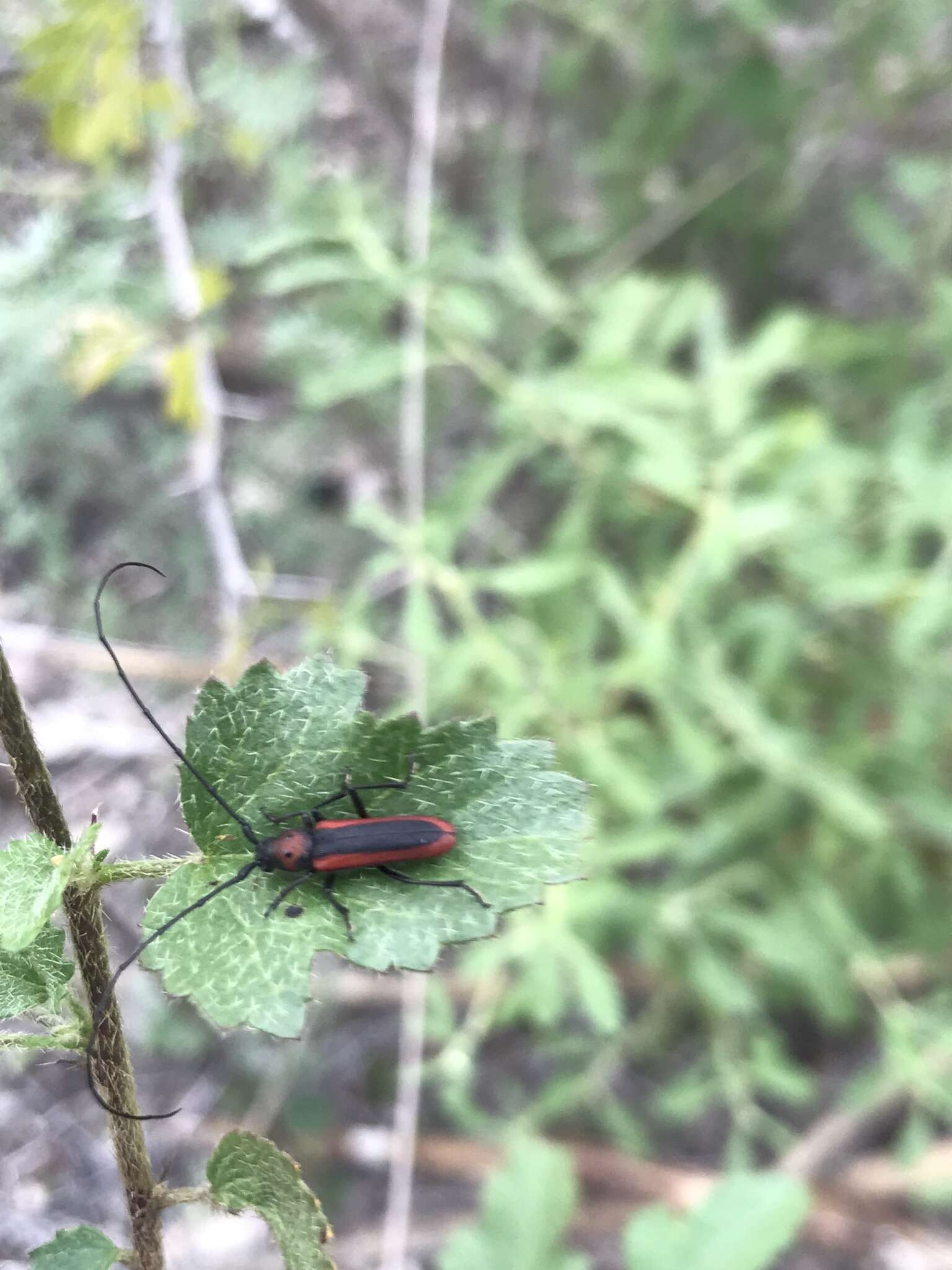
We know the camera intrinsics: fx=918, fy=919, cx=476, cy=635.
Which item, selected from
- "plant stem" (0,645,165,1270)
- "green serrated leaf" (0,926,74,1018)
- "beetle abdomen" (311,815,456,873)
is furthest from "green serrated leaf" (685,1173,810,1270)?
"green serrated leaf" (0,926,74,1018)

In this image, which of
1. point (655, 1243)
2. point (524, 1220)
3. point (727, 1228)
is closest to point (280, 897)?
point (655, 1243)

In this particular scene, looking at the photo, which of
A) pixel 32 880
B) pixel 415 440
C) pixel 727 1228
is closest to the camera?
pixel 32 880

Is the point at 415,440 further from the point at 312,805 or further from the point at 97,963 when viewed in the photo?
the point at 97,963

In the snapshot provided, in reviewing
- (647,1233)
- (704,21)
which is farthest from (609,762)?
(704,21)

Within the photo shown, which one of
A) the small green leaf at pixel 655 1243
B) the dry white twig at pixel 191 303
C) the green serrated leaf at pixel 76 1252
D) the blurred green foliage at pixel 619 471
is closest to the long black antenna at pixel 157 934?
the green serrated leaf at pixel 76 1252

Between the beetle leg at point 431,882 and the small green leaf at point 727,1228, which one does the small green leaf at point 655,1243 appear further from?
the beetle leg at point 431,882

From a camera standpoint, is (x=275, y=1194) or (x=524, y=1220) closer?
(x=275, y=1194)

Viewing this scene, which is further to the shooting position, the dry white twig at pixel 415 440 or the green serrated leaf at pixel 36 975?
the dry white twig at pixel 415 440
